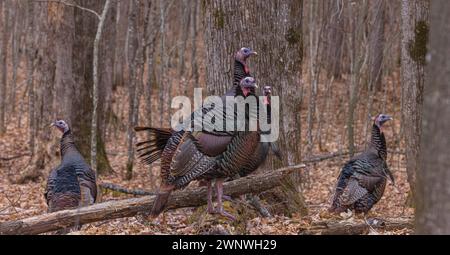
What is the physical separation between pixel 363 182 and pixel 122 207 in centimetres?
348

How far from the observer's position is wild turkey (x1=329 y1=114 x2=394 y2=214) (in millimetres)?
9141

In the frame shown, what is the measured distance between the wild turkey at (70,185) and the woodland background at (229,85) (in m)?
0.47

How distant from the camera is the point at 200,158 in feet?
22.9

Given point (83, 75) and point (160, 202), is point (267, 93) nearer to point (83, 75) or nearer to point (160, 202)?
point (160, 202)

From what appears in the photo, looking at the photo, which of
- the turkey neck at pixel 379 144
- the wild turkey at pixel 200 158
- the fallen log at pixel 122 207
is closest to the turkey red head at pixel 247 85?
the wild turkey at pixel 200 158

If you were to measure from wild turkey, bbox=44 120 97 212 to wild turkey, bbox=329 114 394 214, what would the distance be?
2869 millimetres

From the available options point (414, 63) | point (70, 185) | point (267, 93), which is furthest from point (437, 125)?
point (414, 63)

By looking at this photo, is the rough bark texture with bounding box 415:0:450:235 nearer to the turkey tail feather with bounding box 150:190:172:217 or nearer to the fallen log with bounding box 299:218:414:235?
the fallen log with bounding box 299:218:414:235

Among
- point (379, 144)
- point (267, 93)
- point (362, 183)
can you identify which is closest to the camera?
point (267, 93)
